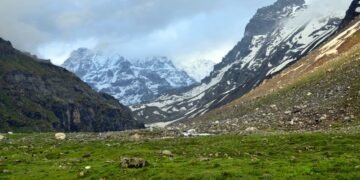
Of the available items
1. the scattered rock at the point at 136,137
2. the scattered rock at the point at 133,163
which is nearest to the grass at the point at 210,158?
the scattered rock at the point at 133,163

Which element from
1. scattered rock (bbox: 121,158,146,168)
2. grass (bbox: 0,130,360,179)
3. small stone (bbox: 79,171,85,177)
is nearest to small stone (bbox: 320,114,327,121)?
grass (bbox: 0,130,360,179)

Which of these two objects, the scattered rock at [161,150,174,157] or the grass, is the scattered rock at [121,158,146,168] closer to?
the grass

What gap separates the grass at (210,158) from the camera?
114 feet

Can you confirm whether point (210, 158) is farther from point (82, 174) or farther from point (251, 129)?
point (251, 129)

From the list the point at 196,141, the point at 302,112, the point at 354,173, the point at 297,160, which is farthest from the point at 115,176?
the point at 302,112

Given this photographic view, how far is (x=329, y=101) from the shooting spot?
79250mm

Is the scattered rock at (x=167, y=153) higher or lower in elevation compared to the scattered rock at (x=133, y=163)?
higher

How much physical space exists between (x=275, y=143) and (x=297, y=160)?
11195mm

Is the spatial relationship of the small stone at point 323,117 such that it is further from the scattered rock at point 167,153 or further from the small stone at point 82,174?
the small stone at point 82,174

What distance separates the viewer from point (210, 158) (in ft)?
141

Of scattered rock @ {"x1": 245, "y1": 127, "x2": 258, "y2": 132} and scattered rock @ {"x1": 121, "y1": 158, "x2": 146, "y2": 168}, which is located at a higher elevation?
scattered rock @ {"x1": 245, "y1": 127, "x2": 258, "y2": 132}

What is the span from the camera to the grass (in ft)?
114

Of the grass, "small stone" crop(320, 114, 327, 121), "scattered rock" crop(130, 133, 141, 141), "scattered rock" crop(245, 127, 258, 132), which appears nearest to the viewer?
the grass

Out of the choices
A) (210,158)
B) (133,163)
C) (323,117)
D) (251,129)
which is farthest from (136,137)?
(133,163)
